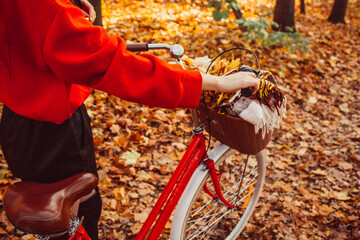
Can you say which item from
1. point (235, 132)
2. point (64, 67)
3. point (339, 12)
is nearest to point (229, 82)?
point (235, 132)

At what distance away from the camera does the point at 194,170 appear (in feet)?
6.13

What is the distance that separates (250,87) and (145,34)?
13.2 feet

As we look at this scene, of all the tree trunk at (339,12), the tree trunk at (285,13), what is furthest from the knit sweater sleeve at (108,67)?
the tree trunk at (339,12)

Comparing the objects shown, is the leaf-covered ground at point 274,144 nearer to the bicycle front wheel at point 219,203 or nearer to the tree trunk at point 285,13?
the bicycle front wheel at point 219,203

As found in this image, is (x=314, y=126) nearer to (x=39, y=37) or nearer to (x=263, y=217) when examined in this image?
(x=263, y=217)

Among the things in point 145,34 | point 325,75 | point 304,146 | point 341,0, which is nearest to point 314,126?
point 304,146

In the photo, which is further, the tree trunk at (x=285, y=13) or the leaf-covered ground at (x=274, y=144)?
the tree trunk at (x=285, y=13)

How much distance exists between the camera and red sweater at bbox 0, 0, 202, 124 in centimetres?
101

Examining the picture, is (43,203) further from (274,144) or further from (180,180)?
(274,144)

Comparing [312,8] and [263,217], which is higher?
[312,8]

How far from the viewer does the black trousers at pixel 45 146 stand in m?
1.32

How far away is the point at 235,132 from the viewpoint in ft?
5.27

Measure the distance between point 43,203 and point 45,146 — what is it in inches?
10.3

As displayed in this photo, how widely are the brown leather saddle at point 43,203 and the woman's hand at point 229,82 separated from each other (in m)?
0.72
